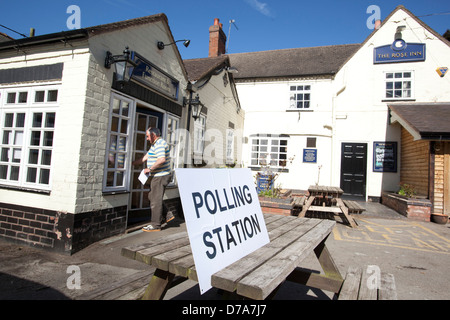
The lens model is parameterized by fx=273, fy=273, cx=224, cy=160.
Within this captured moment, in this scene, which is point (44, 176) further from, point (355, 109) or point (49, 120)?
point (355, 109)

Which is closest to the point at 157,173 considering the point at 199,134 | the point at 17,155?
the point at 17,155

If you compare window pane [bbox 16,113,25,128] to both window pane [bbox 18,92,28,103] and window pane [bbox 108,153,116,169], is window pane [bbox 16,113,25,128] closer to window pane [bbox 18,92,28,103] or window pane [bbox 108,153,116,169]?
A: window pane [bbox 18,92,28,103]

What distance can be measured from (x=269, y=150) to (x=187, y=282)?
432 inches

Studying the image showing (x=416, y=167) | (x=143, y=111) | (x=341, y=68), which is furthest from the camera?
(x=341, y=68)

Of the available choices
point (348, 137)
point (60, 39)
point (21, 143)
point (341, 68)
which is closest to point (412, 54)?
point (341, 68)

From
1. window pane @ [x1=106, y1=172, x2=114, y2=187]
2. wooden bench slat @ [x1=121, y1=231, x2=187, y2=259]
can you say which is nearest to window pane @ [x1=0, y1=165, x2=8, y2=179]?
window pane @ [x1=106, y1=172, x2=114, y2=187]

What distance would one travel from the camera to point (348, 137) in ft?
40.9

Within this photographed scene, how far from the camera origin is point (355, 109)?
12414 mm

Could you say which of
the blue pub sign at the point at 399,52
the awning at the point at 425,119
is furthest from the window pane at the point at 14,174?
the blue pub sign at the point at 399,52

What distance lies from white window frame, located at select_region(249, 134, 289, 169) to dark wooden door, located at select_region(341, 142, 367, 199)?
2.67 m

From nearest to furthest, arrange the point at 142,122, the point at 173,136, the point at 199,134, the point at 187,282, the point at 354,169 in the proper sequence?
the point at 187,282 < the point at 142,122 < the point at 173,136 < the point at 199,134 < the point at 354,169
